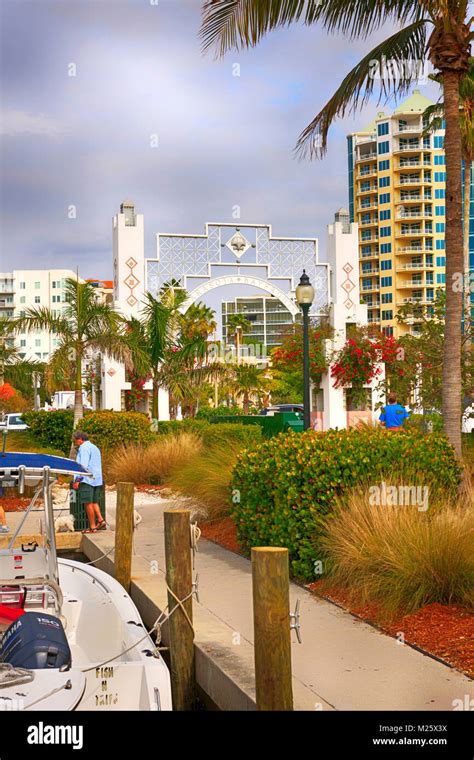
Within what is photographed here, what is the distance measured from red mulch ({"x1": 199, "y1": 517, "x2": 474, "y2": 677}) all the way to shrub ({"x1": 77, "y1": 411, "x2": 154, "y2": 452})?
642 inches

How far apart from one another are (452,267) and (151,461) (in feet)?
34.4

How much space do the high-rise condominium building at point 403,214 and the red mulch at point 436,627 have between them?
103716 millimetres

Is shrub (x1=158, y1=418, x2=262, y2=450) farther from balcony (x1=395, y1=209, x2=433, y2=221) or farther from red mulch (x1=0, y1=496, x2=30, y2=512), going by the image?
balcony (x1=395, y1=209, x2=433, y2=221)

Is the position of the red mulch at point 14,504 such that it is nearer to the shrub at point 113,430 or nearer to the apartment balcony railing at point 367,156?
the shrub at point 113,430

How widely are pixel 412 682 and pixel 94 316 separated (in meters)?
24.5

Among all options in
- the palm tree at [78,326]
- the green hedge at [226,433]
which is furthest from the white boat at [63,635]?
the palm tree at [78,326]

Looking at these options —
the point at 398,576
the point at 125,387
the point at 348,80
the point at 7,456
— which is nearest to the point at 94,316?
the point at 125,387

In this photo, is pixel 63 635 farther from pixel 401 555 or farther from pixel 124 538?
pixel 124 538

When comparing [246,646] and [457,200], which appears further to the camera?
[457,200]

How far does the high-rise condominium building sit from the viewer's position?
111688 mm

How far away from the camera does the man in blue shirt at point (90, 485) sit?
14.9 metres

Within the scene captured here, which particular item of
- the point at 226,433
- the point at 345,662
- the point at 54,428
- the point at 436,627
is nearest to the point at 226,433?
the point at 226,433
